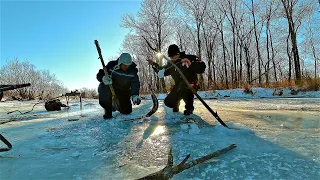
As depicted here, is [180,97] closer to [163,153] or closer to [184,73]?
[184,73]

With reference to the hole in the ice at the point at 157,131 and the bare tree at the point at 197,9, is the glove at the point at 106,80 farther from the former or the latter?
the bare tree at the point at 197,9

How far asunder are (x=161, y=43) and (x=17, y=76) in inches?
1244

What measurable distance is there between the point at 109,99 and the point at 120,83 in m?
0.41

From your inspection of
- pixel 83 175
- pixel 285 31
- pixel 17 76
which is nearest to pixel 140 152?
pixel 83 175

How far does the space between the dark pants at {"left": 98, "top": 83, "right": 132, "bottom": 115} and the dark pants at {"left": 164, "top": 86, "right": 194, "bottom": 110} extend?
2.56 ft

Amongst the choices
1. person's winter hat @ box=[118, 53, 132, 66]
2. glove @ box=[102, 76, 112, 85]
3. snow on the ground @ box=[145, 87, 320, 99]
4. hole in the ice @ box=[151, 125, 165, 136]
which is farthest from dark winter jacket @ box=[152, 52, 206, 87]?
snow on the ground @ box=[145, 87, 320, 99]

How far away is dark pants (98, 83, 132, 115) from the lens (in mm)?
3934

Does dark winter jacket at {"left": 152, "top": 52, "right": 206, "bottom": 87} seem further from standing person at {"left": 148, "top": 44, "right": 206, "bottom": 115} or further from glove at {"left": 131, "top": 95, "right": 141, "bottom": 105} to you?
glove at {"left": 131, "top": 95, "right": 141, "bottom": 105}

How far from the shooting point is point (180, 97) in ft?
13.6

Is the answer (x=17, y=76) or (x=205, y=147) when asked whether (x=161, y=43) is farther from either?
(x=17, y=76)

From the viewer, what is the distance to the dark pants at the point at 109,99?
3934 mm

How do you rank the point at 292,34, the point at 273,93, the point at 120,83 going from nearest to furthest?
the point at 120,83 < the point at 273,93 < the point at 292,34

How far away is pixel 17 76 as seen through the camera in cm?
4181

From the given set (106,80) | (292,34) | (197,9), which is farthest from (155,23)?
(106,80)
